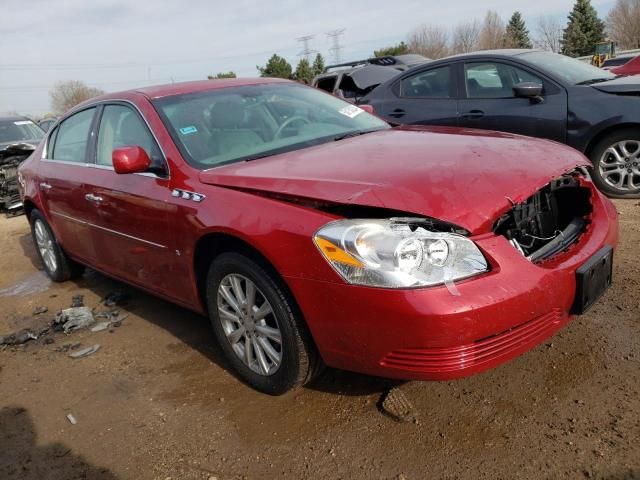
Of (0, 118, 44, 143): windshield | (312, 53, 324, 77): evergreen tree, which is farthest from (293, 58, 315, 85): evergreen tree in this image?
(0, 118, 44, 143): windshield

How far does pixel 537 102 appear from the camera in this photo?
586cm

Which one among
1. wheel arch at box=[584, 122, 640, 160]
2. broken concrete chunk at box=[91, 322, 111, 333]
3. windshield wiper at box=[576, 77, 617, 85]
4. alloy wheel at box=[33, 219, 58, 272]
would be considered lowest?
broken concrete chunk at box=[91, 322, 111, 333]

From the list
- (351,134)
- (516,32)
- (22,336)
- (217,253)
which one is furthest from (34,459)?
(516,32)

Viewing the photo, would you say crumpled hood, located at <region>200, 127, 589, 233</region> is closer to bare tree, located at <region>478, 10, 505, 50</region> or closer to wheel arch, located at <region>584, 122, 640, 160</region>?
wheel arch, located at <region>584, 122, 640, 160</region>

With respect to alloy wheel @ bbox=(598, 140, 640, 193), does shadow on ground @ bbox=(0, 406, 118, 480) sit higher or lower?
lower

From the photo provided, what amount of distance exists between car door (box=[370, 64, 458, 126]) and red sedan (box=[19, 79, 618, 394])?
9.11 ft

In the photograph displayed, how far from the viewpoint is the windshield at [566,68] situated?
5.89 m

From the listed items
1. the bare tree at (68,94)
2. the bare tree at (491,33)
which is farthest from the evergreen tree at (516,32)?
the bare tree at (68,94)

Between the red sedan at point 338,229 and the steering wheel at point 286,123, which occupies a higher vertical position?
the steering wheel at point 286,123

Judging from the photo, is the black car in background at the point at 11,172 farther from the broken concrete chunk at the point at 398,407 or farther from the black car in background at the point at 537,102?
the broken concrete chunk at the point at 398,407

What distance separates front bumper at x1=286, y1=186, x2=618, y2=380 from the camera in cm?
213

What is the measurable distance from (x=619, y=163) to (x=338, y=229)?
4315 mm

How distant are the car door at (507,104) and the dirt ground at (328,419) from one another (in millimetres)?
2563

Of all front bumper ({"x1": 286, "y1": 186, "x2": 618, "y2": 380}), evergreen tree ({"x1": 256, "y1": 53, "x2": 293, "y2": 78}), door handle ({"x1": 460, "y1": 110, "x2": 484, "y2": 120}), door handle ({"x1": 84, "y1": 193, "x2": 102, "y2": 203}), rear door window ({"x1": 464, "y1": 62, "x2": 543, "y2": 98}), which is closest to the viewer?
front bumper ({"x1": 286, "y1": 186, "x2": 618, "y2": 380})
